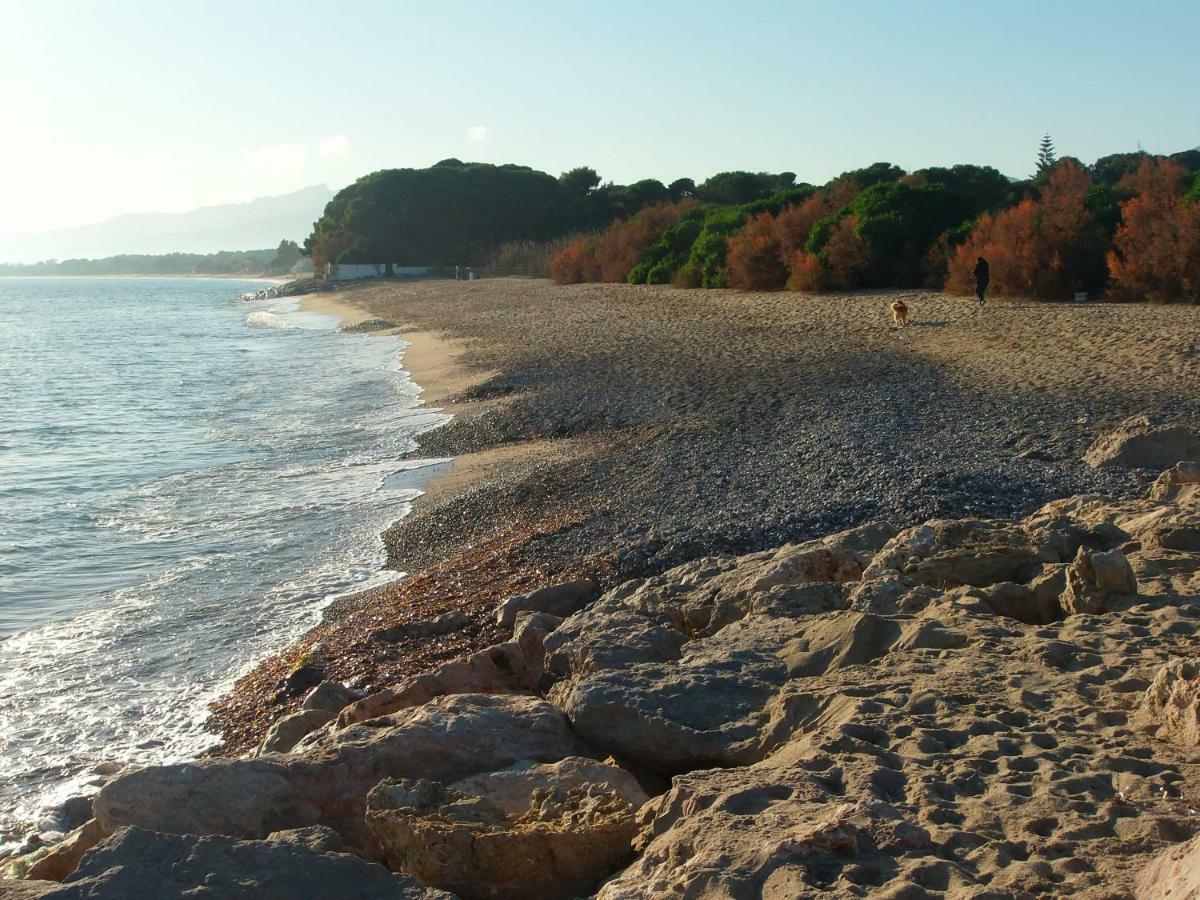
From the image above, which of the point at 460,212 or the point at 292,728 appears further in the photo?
the point at 460,212

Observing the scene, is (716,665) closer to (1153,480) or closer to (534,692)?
(534,692)

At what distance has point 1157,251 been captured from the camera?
22281 millimetres

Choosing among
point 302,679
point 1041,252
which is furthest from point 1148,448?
point 1041,252

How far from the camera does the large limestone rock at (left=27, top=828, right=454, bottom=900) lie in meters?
4.06

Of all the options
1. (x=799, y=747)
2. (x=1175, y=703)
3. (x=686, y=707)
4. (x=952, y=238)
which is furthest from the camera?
(x=952, y=238)

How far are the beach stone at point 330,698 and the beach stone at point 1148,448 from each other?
7.05m

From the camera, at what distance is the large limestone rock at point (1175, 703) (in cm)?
448

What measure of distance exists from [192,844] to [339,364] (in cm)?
2585

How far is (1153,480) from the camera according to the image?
32.3ft

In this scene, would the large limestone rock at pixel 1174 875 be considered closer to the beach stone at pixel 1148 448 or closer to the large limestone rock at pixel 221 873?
the large limestone rock at pixel 221 873

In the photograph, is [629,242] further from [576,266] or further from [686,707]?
[686,707]

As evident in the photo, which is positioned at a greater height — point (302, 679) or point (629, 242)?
point (629, 242)

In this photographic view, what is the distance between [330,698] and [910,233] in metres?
25.9

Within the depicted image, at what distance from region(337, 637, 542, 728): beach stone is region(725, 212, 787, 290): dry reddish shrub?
A: 26.4 metres
